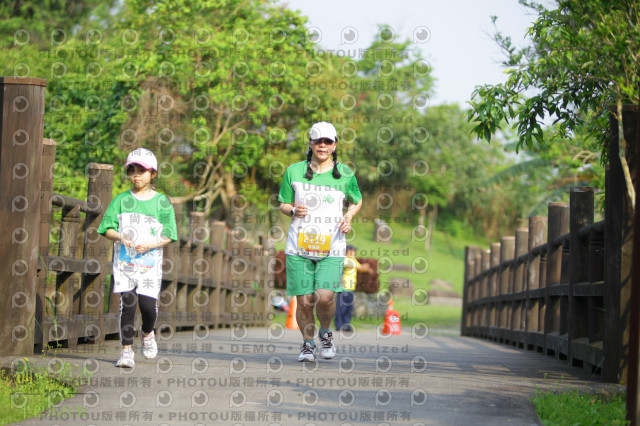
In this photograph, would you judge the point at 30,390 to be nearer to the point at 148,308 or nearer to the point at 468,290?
the point at 148,308

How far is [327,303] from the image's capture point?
711 centimetres

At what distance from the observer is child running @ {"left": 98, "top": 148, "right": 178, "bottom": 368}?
6461 mm

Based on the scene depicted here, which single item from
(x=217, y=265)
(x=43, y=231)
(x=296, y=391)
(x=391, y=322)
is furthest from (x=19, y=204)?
(x=391, y=322)

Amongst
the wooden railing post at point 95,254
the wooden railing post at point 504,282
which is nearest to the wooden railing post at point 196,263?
the wooden railing post at point 95,254

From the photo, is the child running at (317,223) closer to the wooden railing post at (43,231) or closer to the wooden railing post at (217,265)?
the wooden railing post at (43,231)

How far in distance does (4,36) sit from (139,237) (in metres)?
32.5

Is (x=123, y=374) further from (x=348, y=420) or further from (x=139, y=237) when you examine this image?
(x=348, y=420)

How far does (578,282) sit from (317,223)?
8.12 ft

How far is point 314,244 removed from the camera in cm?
699

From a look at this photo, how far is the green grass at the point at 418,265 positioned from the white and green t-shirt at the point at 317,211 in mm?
18695

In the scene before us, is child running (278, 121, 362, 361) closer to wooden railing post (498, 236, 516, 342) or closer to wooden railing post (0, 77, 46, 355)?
wooden railing post (0, 77, 46, 355)

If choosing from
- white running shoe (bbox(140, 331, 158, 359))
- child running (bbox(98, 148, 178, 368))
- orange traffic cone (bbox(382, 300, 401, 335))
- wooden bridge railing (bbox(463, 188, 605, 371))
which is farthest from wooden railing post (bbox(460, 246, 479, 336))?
child running (bbox(98, 148, 178, 368))

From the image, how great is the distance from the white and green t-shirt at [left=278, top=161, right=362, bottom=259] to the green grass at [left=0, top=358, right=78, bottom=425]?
6.74 feet

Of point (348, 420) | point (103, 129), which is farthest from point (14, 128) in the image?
point (103, 129)
